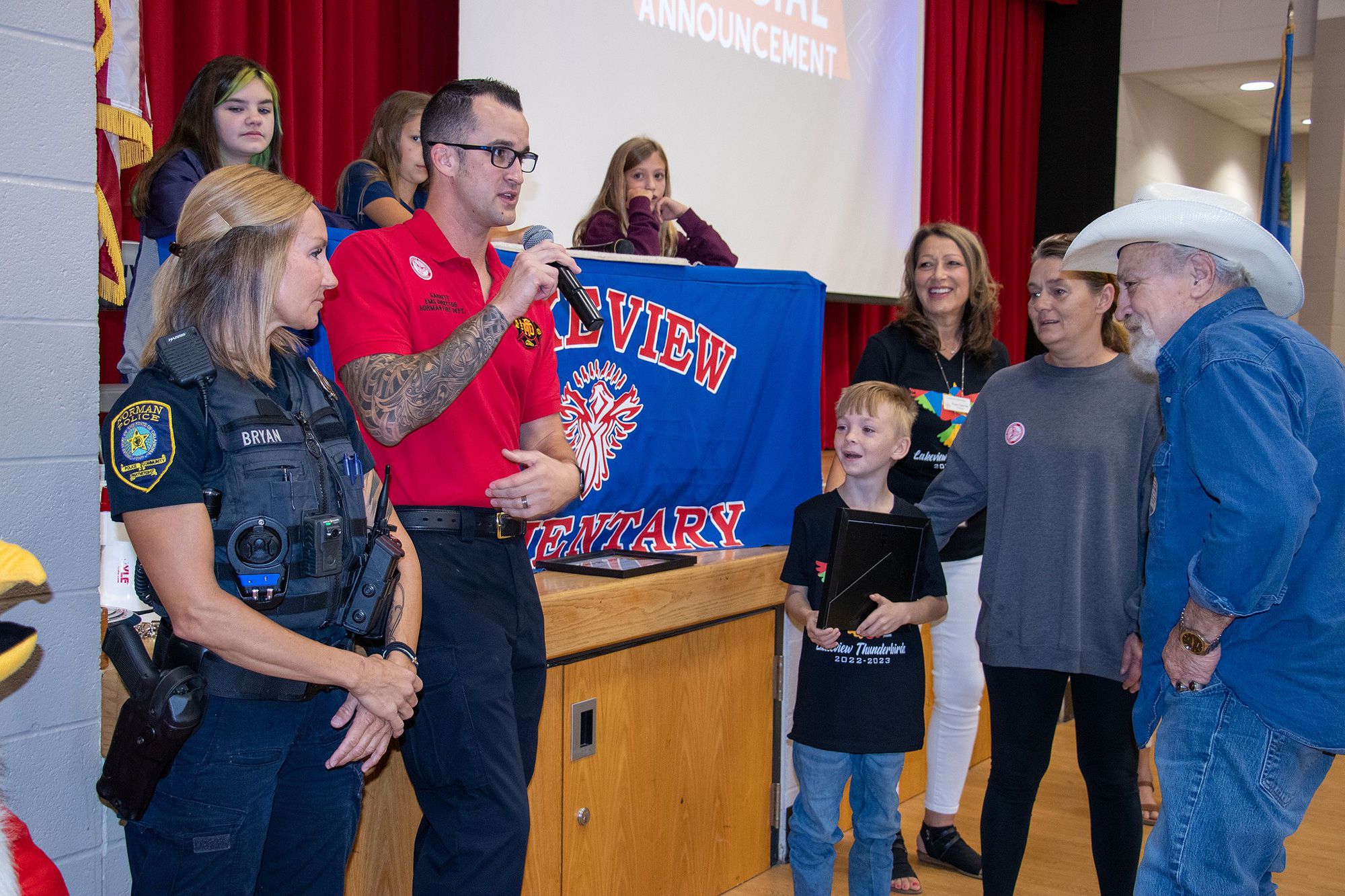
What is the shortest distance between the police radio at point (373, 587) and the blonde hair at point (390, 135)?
159cm

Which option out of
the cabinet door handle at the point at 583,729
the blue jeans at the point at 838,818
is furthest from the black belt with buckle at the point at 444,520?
the blue jeans at the point at 838,818

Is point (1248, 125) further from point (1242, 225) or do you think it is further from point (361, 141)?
point (1242, 225)

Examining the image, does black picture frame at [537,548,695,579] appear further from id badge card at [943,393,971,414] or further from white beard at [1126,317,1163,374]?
white beard at [1126,317,1163,374]

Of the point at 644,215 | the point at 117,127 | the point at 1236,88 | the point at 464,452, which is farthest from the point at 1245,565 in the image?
the point at 1236,88

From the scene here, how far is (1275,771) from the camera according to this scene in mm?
1567

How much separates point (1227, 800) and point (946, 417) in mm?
1449

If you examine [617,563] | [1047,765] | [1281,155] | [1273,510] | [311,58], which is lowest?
[1047,765]

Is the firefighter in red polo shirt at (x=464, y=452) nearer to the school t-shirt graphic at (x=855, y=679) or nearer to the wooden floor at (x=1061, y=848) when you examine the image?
the school t-shirt graphic at (x=855, y=679)

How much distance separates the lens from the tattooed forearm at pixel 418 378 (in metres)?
1.67

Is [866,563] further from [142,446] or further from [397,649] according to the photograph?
[142,446]

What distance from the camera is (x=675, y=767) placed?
262 cm

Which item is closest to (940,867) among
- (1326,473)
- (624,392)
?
(624,392)

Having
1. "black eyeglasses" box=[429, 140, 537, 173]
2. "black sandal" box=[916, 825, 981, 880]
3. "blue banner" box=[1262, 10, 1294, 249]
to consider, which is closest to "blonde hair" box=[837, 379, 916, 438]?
"black eyeglasses" box=[429, 140, 537, 173]

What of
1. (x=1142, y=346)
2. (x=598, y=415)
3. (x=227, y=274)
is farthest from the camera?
(x=598, y=415)
